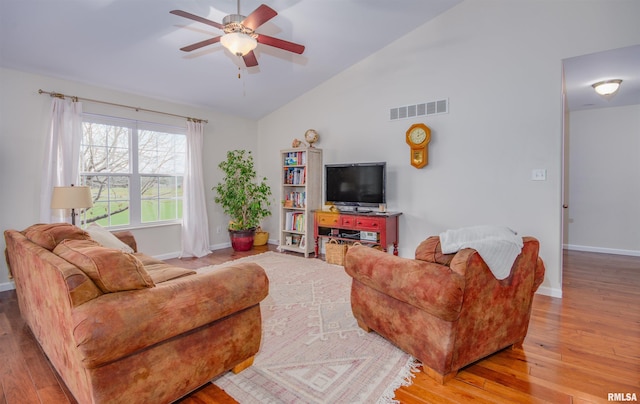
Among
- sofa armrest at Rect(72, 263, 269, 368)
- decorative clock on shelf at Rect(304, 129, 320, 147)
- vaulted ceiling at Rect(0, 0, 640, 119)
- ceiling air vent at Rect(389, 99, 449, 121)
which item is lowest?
sofa armrest at Rect(72, 263, 269, 368)

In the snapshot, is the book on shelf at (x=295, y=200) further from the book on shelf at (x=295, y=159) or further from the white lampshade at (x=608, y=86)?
the white lampshade at (x=608, y=86)

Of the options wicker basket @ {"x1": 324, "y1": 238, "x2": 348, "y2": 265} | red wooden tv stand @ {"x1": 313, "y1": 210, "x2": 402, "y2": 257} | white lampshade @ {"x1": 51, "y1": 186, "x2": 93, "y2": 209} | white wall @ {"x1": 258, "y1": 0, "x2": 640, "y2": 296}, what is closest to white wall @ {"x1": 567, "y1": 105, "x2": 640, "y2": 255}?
white wall @ {"x1": 258, "y1": 0, "x2": 640, "y2": 296}

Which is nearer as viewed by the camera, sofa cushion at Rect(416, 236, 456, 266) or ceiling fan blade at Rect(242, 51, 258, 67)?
sofa cushion at Rect(416, 236, 456, 266)

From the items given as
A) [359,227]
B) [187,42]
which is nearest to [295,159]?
[359,227]

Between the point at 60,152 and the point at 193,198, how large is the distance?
1675mm

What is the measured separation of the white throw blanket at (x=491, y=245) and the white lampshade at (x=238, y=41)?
1950 mm

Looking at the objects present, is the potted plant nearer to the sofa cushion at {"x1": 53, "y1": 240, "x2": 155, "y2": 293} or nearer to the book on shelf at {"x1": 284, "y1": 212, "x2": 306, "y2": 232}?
the book on shelf at {"x1": 284, "y1": 212, "x2": 306, "y2": 232}

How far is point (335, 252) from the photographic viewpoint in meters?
4.30

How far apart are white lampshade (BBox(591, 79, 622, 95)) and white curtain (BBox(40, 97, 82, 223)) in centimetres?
629

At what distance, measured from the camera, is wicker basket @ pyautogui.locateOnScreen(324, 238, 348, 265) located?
426 cm

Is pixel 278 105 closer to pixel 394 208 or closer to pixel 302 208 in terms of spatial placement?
pixel 302 208

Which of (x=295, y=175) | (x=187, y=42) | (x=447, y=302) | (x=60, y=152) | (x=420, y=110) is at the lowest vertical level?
(x=447, y=302)

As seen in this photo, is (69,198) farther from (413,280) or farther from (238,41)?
(413,280)

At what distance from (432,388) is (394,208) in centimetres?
276
